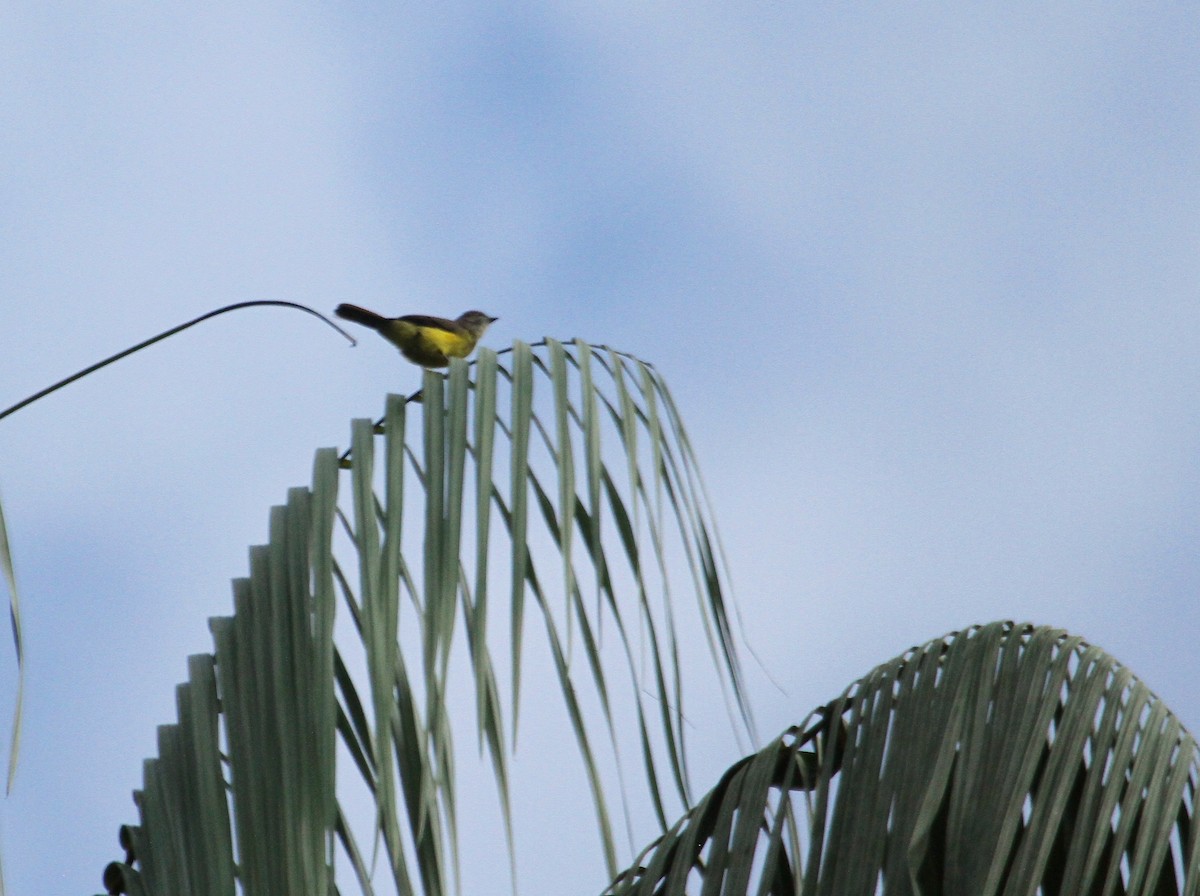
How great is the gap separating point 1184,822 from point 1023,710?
234 millimetres

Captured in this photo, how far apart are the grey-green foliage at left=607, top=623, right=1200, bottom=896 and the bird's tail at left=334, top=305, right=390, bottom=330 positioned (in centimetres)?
223

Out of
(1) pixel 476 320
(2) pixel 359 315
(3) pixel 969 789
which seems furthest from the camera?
(1) pixel 476 320

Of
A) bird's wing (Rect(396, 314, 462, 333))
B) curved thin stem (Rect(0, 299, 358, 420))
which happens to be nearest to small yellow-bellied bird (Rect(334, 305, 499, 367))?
bird's wing (Rect(396, 314, 462, 333))

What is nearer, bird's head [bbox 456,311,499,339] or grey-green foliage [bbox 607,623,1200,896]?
grey-green foliage [bbox 607,623,1200,896]

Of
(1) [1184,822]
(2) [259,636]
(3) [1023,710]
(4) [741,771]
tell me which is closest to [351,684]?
(2) [259,636]

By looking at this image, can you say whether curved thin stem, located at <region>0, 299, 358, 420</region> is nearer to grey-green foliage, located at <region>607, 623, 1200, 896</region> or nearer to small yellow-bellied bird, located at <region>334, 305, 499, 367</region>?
grey-green foliage, located at <region>607, 623, 1200, 896</region>

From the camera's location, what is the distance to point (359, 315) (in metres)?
3.99

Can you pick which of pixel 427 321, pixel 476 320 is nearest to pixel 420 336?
pixel 427 321

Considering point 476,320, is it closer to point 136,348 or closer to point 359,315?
point 359,315

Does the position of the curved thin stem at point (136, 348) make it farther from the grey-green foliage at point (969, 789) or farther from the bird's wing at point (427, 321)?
the bird's wing at point (427, 321)

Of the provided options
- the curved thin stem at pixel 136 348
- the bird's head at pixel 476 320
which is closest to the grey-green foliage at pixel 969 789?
the curved thin stem at pixel 136 348

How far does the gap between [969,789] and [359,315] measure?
8.60 ft

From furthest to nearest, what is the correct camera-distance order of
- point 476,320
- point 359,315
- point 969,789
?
point 476,320 → point 359,315 → point 969,789

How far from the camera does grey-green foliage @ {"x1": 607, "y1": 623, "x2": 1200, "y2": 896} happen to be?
5.47 feet
